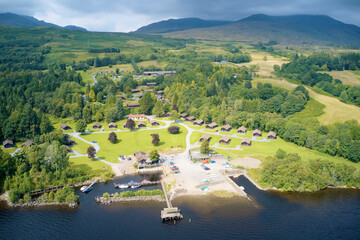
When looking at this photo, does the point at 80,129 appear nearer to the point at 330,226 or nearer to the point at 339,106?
the point at 330,226

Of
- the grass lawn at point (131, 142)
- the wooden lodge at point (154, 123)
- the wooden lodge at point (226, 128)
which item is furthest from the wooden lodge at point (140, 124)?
the wooden lodge at point (226, 128)

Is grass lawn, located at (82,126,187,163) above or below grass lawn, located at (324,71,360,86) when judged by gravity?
below

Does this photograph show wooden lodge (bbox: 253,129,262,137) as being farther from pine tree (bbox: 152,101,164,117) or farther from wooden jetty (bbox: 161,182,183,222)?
wooden jetty (bbox: 161,182,183,222)

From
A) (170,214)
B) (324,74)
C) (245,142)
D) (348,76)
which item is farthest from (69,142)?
(348,76)

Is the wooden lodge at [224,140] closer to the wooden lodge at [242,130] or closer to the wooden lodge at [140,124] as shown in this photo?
the wooden lodge at [242,130]

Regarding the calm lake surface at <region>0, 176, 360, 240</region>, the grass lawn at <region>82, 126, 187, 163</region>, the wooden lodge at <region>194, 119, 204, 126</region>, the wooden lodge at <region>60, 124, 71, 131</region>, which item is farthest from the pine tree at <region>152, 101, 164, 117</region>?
the calm lake surface at <region>0, 176, 360, 240</region>

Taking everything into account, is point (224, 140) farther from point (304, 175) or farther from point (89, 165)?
point (89, 165)
